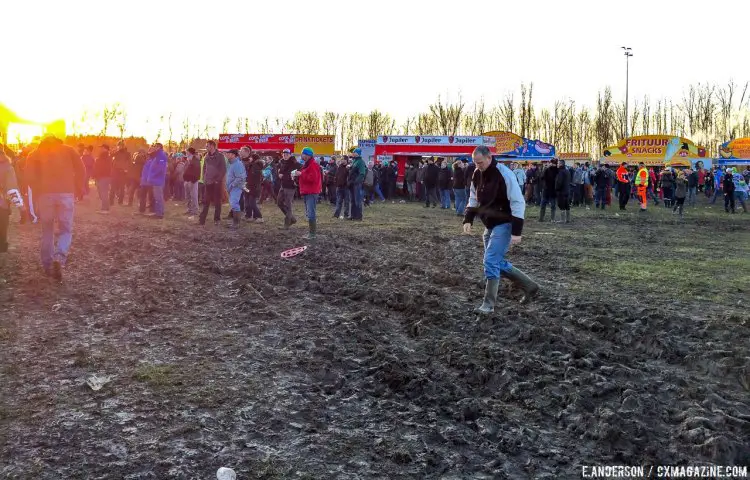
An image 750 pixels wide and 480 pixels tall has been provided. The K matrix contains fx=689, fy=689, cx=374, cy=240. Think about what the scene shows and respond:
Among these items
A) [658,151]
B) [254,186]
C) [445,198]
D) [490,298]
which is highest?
[658,151]

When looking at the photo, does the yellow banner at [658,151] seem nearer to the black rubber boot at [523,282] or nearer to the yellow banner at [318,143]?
the yellow banner at [318,143]

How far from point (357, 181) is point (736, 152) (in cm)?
4536

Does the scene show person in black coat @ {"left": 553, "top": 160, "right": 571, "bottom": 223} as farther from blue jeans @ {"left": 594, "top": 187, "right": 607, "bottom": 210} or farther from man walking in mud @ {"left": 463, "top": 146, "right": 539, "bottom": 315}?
man walking in mud @ {"left": 463, "top": 146, "right": 539, "bottom": 315}

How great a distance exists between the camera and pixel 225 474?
12.0 feet

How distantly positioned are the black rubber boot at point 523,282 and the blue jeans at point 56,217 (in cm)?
537

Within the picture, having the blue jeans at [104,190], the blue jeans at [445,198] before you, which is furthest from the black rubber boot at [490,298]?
the blue jeans at [445,198]

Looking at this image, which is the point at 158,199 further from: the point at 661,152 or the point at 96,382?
the point at 661,152

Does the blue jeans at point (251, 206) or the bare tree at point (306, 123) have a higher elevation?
the bare tree at point (306, 123)

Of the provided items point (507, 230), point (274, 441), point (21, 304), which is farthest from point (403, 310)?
point (21, 304)

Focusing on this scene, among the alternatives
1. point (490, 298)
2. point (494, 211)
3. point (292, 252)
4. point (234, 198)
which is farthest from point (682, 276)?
point (234, 198)

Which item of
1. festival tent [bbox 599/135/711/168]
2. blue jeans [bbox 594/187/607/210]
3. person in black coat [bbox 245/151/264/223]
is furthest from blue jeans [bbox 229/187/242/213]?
festival tent [bbox 599/135/711/168]

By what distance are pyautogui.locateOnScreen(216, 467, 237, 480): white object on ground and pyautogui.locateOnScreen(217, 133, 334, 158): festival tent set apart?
38328mm

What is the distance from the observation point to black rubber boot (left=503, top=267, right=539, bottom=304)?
7.54 m

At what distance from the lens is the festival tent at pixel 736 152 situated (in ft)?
171
